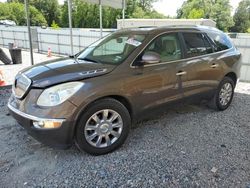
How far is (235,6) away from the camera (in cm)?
5594

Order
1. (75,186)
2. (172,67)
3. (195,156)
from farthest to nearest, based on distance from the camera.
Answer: (172,67) < (195,156) < (75,186)

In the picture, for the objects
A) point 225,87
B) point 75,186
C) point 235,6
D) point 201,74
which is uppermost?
point 235,6

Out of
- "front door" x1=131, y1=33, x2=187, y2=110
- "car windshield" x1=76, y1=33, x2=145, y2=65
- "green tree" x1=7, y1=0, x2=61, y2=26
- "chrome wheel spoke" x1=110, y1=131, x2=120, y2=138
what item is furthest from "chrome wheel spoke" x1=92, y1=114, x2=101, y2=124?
"green tree" x1=7, y1=0, x2=61, y2=26

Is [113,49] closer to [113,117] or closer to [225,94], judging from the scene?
[113,117]

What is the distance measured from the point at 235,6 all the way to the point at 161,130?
62.5 metres

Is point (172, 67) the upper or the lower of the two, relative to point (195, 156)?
upper

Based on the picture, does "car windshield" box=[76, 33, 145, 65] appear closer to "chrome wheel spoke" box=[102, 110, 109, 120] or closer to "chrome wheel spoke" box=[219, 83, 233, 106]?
"chrome wheel spoke" box=[102, 110, 109, 120]

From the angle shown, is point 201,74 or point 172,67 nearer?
point 172,67

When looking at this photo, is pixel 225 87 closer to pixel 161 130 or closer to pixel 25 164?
pixel 161 130

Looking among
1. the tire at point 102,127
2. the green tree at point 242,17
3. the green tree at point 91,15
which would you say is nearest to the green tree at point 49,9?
the green tree at point 91,15

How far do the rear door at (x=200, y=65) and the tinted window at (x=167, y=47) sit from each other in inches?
7.0

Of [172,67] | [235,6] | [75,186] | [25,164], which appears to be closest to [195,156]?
[172,67]

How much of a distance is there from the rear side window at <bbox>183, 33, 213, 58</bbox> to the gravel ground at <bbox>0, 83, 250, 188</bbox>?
1.20 m

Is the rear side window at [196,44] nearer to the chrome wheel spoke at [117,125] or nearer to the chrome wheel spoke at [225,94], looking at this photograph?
the chrome wheel spoke at [225,94]
